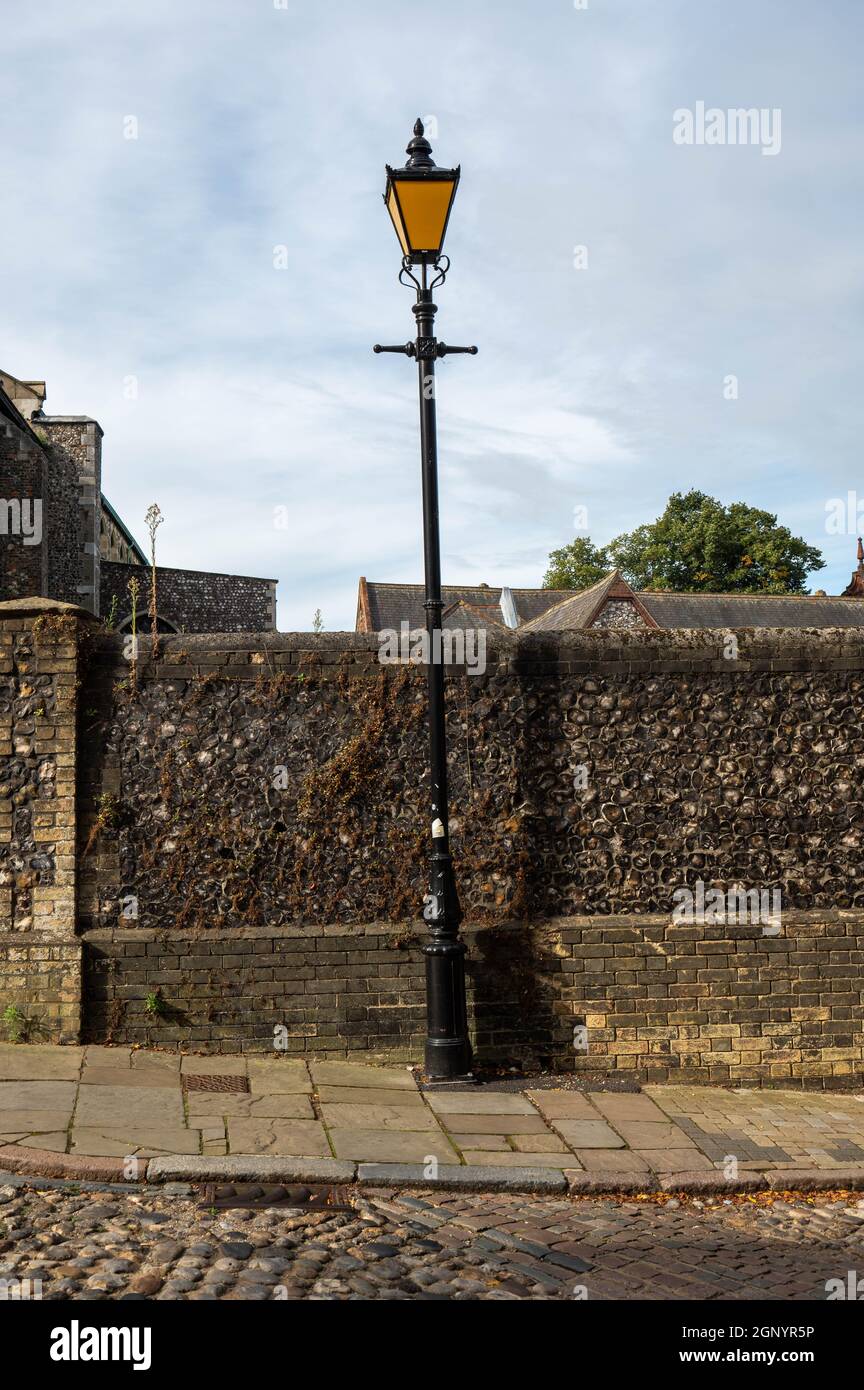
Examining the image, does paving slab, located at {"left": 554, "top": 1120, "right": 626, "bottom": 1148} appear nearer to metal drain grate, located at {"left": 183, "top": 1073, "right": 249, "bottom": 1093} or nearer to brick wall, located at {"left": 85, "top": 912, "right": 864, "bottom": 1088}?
brick wall, located at {"left": 85, "top": 912, "right": 864, "bottom": 1088}

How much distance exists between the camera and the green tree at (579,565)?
6169 centimetres

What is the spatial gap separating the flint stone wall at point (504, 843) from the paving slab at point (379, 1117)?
962mm

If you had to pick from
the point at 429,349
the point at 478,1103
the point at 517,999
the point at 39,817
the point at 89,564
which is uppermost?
the point at 89,564

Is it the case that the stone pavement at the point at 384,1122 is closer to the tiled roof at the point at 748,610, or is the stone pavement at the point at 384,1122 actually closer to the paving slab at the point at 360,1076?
the paving slab at the point at 360,1076

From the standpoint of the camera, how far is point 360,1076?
716 centimetres

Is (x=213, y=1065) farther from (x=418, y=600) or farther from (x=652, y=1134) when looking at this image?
(x=418, y=600)

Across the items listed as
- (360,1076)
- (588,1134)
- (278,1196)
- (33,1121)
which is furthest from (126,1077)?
(588,1134)

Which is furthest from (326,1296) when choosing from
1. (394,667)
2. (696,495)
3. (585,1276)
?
(696,495)

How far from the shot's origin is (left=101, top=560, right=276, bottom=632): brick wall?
39.9 meters

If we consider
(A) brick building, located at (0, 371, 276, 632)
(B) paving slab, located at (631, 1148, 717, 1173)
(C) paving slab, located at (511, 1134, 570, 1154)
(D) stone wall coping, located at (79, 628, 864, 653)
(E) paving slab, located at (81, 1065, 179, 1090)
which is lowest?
(B) paving slab, located at (631, 1148, 717, 1173)

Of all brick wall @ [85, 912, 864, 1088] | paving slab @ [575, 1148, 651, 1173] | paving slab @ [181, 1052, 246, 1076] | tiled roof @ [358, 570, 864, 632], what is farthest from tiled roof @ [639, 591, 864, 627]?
paving slab @ [575, 1148, 651, 1173]

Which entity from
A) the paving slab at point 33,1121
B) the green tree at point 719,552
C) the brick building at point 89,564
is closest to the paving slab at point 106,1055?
the paving slab at point 33,1121

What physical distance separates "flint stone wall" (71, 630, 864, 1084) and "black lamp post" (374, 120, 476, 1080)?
0.49 m

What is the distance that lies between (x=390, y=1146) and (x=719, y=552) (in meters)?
55.5
